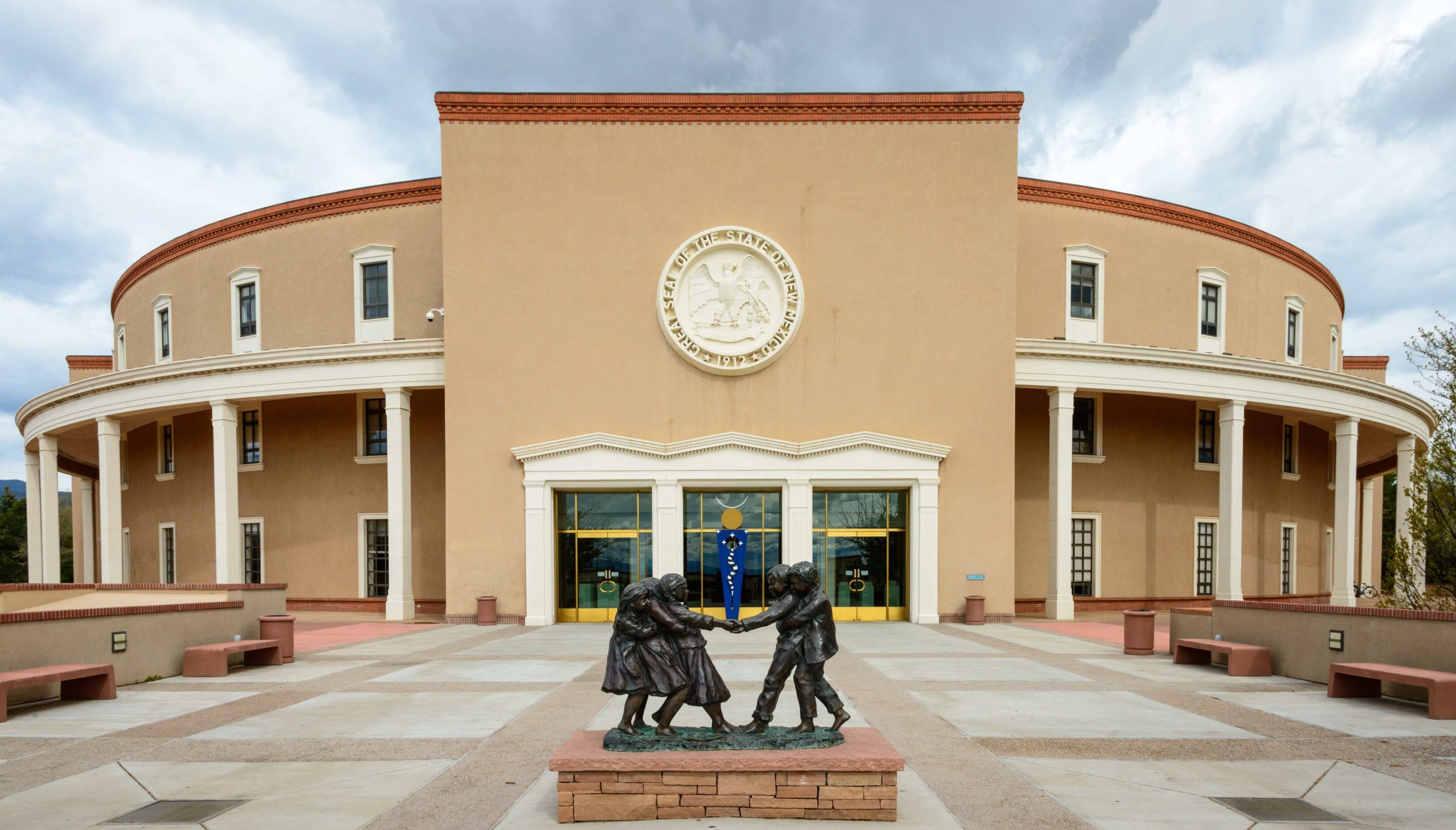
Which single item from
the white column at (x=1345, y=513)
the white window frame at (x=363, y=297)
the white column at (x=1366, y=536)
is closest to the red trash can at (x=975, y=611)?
the white column at (x=1345, y=513)

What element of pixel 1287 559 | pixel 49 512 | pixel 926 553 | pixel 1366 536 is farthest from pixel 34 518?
pixel 1366 536

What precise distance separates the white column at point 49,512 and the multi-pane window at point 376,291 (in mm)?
12879

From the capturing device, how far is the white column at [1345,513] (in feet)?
86.1

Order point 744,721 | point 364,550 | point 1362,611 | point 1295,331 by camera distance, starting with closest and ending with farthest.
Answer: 1. point 744,721
2. point 1362,611
3. point 364,550
4. point 1295,331

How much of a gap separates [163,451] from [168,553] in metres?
3.71

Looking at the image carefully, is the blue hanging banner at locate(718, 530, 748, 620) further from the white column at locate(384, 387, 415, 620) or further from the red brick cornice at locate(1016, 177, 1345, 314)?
the red brick cornice at locate(1016, 177, 1345, 314)

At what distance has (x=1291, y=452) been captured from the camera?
101 ft

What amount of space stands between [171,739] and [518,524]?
13.1m

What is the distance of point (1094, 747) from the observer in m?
9.00

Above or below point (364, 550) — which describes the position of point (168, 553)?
below

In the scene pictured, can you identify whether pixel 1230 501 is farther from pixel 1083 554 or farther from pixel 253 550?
pixel 253 550

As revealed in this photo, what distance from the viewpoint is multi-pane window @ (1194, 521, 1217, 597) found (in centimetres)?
2750

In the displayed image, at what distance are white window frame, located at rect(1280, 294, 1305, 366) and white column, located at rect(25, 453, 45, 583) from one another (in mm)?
46432

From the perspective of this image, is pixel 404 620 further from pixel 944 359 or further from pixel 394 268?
pixel 944 359
